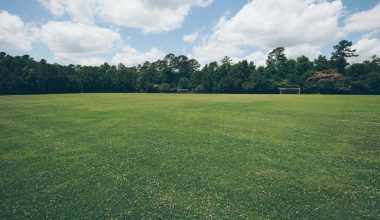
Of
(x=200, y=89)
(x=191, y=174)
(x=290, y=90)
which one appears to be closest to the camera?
(x=191, y=174)

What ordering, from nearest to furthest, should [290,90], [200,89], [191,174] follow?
1. [191,174]
2. [290,90]
3. [200,89]

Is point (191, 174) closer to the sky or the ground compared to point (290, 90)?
closer to the ground

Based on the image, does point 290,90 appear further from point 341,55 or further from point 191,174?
point 191,174

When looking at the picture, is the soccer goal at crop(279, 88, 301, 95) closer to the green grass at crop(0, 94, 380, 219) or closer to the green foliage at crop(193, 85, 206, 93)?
the green foliage at crop(193, 85, 206, 93)

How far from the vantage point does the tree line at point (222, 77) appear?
10256cm

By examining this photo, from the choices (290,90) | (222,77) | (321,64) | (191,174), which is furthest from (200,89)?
(191,174)

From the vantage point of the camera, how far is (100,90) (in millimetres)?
135625

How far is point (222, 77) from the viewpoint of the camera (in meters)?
138

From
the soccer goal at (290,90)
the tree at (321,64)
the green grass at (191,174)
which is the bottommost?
the green grass at (191,174)

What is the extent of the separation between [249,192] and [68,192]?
21.0ft

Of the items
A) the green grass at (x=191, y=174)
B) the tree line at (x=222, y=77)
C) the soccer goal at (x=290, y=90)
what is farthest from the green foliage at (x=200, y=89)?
the green grass at (x=191, y=174)

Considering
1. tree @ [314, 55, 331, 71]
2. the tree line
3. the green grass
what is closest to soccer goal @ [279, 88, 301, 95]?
the tree line

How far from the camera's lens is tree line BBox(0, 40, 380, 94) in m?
103

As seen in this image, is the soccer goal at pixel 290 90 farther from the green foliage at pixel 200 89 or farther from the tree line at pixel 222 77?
the green foliage at pixel 200 89
